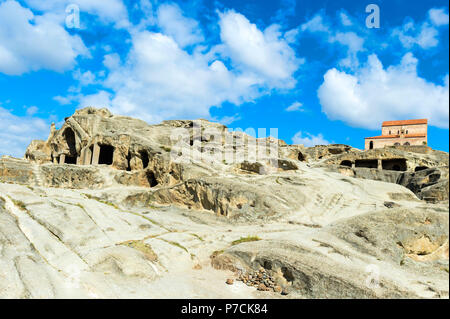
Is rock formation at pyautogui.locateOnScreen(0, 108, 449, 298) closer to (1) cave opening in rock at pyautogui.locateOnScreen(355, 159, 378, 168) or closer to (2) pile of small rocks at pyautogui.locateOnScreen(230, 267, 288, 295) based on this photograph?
(2) pile of small rocks at pyautogui.locateOnScreen(230, 267, 288, 295)

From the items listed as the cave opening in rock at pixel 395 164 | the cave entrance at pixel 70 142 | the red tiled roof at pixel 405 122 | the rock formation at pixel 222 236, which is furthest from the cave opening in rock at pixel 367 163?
the cave entrance at pixel 70 142

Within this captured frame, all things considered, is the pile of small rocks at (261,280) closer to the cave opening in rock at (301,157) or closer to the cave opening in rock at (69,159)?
the cave opening in rock at (301,157)

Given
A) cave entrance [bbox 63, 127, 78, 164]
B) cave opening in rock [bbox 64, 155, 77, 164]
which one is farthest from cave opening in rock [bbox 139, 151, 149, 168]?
cave opening in rock [bbox 64, 155, 77, 164]

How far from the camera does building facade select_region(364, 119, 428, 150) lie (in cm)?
6812

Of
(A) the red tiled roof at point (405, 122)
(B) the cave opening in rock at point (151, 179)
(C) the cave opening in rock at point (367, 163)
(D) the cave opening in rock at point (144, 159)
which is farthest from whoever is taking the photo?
(A) the red tiled roof at point (405, 122)

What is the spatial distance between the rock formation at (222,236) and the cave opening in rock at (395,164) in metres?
11.0

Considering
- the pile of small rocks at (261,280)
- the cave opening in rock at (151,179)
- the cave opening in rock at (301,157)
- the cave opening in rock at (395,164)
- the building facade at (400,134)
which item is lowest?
the pile of small rocks at (261,280)

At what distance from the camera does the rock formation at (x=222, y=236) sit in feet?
32.9

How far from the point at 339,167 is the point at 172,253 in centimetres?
3202

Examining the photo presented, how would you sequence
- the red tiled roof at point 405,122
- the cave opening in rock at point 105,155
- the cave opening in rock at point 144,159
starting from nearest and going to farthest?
the cave opening in rock at point 144,159 < the cave opening in rock at point 105,155 < the red tiled roof at point 405,122

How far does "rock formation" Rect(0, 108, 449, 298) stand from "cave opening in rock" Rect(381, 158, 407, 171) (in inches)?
434

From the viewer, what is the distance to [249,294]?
37.0 ft

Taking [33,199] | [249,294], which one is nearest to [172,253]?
[249,294]
